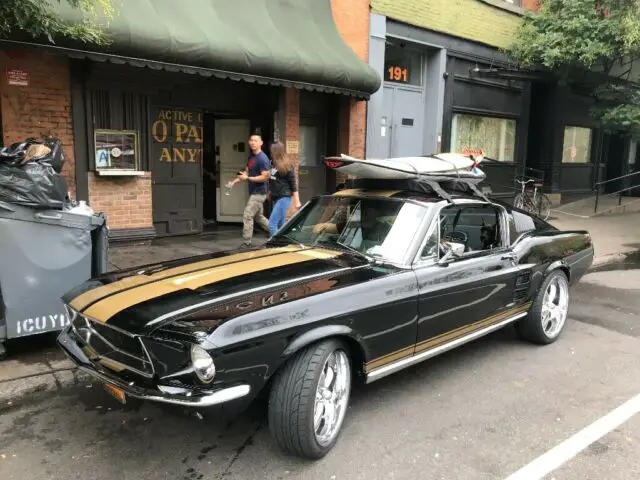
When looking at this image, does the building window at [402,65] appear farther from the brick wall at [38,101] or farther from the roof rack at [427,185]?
the roof rack at [427,185]

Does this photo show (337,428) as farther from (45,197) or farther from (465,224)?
(45,197)

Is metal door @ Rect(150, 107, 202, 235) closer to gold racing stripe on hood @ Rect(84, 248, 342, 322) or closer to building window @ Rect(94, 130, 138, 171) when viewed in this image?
building window @ Rect(94, 130, 138, 171)

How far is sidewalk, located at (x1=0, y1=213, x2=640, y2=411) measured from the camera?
167 inches

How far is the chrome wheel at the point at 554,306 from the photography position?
17.4ft

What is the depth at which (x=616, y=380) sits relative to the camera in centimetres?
450

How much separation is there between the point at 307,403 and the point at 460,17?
39.1 ft

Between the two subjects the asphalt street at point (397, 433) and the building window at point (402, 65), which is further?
the building window at point (402, 65)

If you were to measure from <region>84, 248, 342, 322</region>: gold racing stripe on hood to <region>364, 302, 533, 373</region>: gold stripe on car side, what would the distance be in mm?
823

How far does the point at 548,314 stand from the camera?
17.5 ft

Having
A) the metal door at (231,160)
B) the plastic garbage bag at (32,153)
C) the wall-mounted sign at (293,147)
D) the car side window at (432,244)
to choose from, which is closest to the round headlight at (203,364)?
the car side window at (432,244)

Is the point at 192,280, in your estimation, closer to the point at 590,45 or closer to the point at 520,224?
the point at 520,224

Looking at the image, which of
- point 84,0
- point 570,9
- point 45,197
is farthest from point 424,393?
point 570,9

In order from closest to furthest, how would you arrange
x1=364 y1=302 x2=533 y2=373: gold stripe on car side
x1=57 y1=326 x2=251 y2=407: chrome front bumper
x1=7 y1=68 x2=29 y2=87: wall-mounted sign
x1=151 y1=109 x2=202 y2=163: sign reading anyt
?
1. x1=57 y1=326 x2=251 y2=407: chrome front bumper
2. x1=364 y1=302 x2=533 y2=373: gold stripe on car side
3. x1=7 y1=68 x2=29 y2=87: wall-mounted sign
4. x1=151 y1=109 x2=202 y2=163: sign reading anyt

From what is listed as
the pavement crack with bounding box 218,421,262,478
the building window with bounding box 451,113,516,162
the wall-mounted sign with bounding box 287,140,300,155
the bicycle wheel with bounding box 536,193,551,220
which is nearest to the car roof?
the pavement crack with bounding box 218,421,262,478
